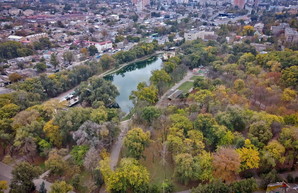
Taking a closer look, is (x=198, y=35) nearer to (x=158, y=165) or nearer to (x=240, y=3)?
(x=158, y=165)

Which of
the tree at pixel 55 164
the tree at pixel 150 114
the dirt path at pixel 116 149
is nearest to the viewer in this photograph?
the tree at pixel 55 164

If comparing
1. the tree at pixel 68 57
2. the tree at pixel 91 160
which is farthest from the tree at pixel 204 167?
the tree at pixel 68 57

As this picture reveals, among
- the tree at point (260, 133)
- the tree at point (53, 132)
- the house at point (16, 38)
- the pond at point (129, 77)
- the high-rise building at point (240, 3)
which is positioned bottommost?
the pond at point (129, 77)

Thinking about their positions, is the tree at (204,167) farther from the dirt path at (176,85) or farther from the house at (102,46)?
the house at (102,46)

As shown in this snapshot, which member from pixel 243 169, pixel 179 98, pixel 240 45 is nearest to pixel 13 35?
Answer: pixel 179 98

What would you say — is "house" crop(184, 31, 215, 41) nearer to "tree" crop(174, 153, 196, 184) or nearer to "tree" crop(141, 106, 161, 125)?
"tree" crop(141, 106, 161, 125)

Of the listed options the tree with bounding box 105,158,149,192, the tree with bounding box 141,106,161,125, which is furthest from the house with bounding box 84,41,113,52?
the tree with bounding box 105,158,149,192
